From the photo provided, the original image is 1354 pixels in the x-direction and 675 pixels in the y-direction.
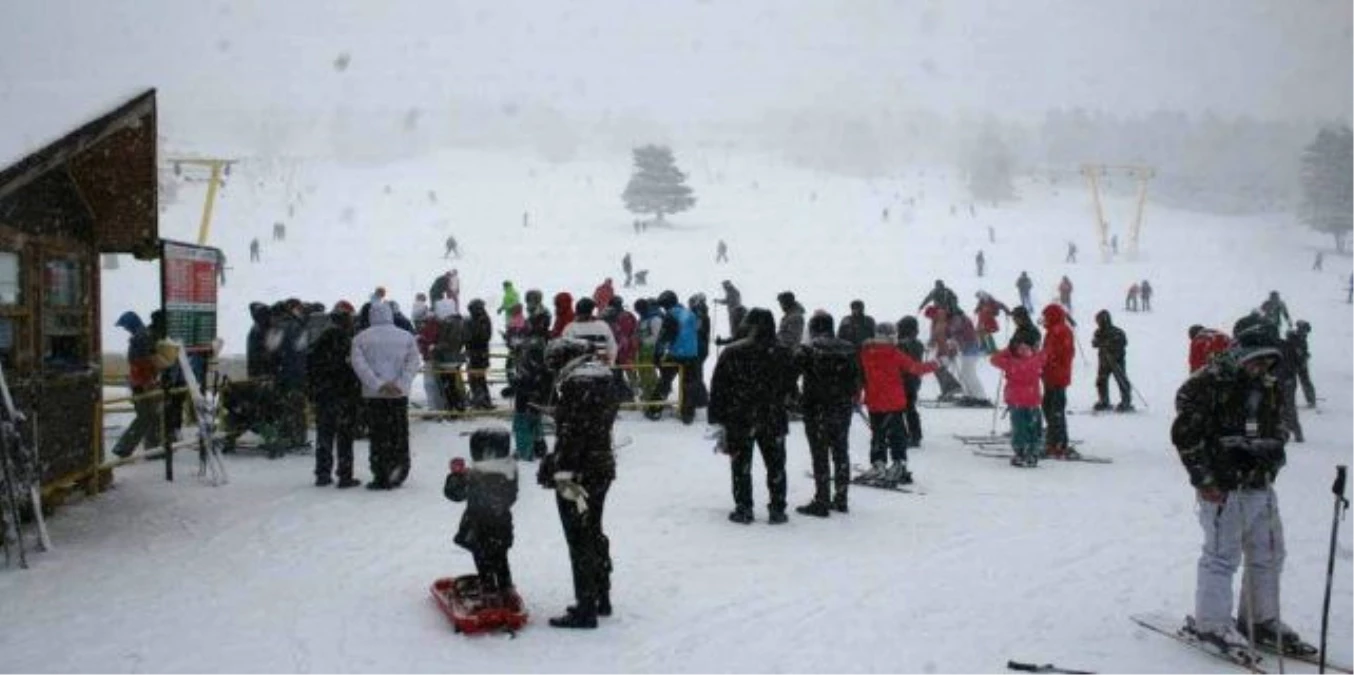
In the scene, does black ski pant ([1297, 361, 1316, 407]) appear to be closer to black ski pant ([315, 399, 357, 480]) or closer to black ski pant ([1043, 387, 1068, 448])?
black ski pant ([1043, 387, 1068, 448])

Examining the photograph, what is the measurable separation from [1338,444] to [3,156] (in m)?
16.5

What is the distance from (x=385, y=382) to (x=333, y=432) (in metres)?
1.00

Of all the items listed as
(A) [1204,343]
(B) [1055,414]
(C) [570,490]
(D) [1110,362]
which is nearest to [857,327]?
(B) [1055,414]

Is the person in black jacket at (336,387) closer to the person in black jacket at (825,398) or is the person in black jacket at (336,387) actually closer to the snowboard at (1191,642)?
the person in black jacket at (825,398)

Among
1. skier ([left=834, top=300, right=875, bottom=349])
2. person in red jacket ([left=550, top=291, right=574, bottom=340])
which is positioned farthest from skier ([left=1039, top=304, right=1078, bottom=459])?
person in red jacket ([left=550, top=291, right=574, bottom=340])

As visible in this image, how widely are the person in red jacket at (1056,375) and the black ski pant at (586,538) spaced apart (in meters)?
7.86

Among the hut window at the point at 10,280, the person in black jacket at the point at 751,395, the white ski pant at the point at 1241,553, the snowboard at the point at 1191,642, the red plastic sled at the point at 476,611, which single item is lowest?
the snowboard at the point at 1191,642

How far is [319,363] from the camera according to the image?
955 cm

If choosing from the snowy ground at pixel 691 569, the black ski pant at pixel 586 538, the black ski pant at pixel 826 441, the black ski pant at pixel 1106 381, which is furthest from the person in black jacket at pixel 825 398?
the black ski pant at pixel 1106 381

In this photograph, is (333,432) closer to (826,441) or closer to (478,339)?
(478,339)

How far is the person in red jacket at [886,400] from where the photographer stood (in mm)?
10266

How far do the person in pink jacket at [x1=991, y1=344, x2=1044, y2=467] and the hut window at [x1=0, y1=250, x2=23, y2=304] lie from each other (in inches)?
381

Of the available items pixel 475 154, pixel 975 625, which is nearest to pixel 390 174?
pixel 475 154

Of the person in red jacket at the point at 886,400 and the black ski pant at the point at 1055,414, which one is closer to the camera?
the person in red jacket at the point at 886,400
